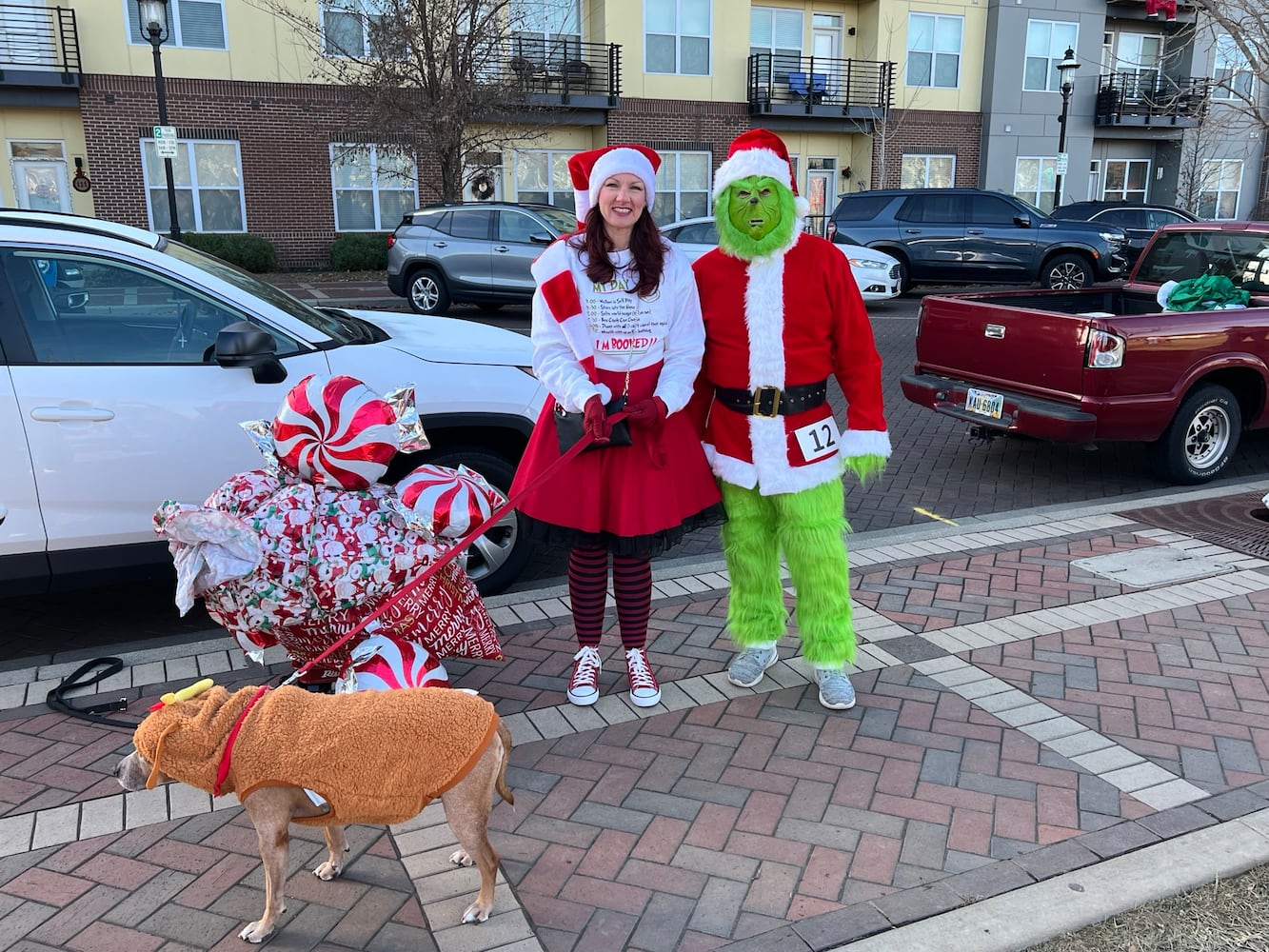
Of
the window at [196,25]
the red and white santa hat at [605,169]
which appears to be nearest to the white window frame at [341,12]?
the window at [196,25]

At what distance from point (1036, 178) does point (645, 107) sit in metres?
12.0

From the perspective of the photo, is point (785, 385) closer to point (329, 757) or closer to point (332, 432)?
point (332, 432)

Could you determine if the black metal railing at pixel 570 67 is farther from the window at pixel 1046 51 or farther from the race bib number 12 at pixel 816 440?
the race bib number 12 at pixel 816 440

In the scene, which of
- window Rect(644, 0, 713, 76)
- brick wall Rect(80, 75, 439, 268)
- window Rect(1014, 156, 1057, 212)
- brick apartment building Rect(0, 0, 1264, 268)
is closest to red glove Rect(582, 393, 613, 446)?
brick apartment building Rect(0, 0, 1264, 268)

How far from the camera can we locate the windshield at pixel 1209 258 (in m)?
7.33

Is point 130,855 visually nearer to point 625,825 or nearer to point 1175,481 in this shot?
point 625,825

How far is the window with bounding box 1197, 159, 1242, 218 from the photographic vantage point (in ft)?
101

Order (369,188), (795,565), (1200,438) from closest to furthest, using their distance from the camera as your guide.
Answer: (795,565) → (1200,438) → (369,188)

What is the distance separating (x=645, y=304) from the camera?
134 inches

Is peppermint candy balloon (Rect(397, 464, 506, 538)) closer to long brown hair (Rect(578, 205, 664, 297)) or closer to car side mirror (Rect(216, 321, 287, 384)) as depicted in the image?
long brown hair (Rect(578, 205, 664, 297))

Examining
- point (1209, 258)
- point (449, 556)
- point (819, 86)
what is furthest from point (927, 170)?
point (449, 556)

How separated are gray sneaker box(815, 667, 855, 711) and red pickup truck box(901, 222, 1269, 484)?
3.25 metres

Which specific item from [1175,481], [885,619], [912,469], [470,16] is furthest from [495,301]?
[885,619]

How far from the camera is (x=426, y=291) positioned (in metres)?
15.3
